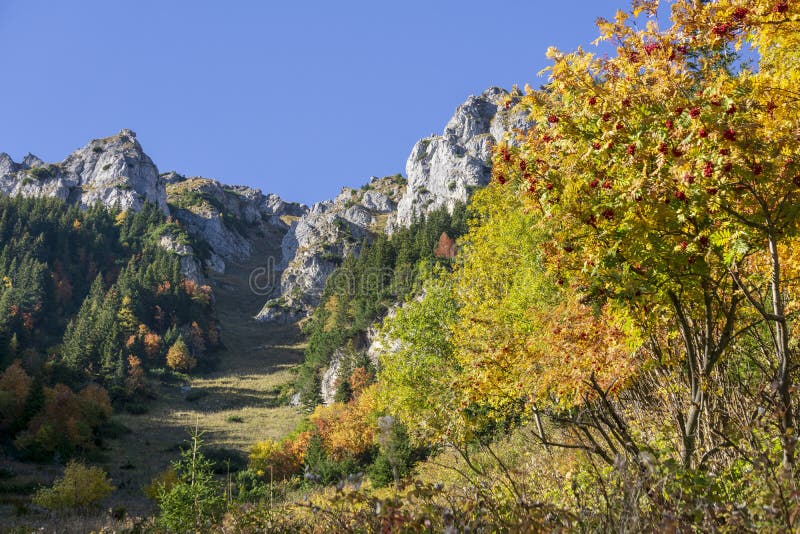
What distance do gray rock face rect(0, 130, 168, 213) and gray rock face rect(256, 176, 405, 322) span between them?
4681 cm

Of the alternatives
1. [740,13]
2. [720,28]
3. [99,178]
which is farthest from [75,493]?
[99,178]

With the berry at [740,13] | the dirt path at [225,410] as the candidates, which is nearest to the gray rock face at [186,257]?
the dirt path at [225,410]

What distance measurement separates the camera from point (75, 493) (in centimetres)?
2761

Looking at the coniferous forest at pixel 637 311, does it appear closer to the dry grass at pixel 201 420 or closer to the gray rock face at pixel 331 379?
the dry grass at pixel 201 420

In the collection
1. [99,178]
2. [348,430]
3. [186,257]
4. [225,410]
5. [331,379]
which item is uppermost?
[99,178]

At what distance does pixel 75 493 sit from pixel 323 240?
389ft

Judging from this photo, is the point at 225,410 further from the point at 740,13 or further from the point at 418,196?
the point at 418,196

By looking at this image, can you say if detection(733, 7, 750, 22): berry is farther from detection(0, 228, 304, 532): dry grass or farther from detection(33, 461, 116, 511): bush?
detection(33, 461, 116, 511): bush

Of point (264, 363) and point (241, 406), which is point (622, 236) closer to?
point (241, 406)

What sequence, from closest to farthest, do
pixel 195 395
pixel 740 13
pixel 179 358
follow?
pixel 740 13
pixel 195 395
pixel 179 358

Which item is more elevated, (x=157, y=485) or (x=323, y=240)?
(x=323, y=240)

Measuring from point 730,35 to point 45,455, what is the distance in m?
53.8

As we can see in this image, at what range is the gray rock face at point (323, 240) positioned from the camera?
130250mm

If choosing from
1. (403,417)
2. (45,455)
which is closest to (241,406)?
(45,455)
